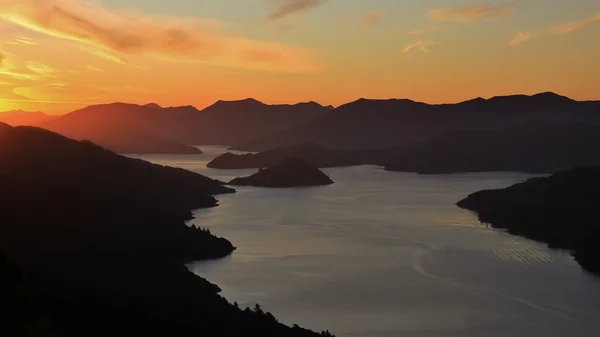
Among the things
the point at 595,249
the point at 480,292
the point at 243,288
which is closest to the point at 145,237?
the point at 243,288

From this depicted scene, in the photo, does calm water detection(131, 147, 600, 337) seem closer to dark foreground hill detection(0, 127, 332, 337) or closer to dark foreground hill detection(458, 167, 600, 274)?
dark foreground hill detection(458, 167, 600, 274)

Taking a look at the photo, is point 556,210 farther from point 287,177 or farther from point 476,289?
point 287,177

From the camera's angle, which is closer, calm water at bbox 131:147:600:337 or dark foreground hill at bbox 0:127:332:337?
dark foreground hill at bbox 0:127:332:337

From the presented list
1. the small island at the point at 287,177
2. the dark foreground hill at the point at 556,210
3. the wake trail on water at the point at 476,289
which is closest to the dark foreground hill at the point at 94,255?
the wake trail on water at the point at 476,289

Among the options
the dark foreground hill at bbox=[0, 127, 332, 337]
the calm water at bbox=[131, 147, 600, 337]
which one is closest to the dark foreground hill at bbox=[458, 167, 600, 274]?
the calm water at bbox=[131, 147, 600, 337]

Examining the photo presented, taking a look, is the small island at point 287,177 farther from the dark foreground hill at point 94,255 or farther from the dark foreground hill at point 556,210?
the dark foreground hill at point 94,255
